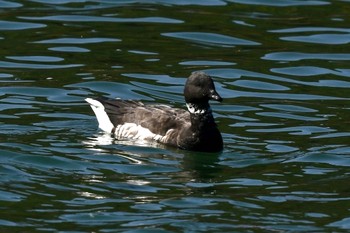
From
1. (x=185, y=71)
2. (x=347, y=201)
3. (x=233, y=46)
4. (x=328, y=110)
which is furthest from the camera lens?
Result: (x=233, y=46)

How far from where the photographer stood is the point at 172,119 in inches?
713

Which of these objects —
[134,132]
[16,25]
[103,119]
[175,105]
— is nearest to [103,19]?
[16,25]

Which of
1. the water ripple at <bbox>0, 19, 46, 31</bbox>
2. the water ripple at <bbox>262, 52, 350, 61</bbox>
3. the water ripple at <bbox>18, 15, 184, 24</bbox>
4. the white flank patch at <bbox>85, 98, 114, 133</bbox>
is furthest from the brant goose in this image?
the water ripple at <bbox>18, 15, 184, 24</bbox>

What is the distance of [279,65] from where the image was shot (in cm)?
2200

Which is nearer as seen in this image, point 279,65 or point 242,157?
point 242,157

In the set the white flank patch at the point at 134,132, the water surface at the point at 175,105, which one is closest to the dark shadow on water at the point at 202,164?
the water surface at the point at 175,105

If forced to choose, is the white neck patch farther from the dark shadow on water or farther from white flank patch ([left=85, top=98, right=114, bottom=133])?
white flank patch ([left=85, top=98, right=114, bottom=133])

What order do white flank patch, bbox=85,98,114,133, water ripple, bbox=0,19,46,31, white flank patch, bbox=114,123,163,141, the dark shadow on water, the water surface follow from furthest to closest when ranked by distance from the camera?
water ripple, bbox=0,19,46,31
white flank patch, bbox=85,98,114,133
white flank patch, bbox=114,123,163,141
the dark shadow on water
the water surface

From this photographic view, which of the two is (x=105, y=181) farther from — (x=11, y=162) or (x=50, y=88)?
(x=50, y=88)

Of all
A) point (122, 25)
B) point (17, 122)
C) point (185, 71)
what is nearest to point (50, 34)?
point (122, 25)

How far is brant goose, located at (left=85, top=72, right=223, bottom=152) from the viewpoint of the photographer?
17406mm

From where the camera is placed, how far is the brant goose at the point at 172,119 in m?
17.4

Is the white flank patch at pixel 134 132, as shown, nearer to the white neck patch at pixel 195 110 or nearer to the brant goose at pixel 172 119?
the brant goose at pixel 172 119

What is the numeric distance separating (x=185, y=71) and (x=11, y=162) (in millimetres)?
5942
